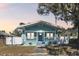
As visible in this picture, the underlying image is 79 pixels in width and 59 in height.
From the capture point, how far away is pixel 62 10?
45.5 inches

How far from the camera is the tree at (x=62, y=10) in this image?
114 centimetres

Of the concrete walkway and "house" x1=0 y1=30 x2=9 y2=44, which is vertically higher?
"house" x1=0 y1=30 x2=9 y2=44

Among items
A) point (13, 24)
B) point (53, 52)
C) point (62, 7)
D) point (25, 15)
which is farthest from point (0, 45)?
point (62, 7)

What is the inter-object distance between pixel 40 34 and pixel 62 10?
0.78 ft

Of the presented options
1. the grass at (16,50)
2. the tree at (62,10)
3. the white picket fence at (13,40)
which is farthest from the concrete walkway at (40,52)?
the tree at (62,10)

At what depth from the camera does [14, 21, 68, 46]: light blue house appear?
113cm

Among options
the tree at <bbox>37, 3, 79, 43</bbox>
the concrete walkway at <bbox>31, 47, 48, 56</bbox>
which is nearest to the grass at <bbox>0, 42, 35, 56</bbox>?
A: the concrete walkway at <bbox>31, 47, 48, 56</bbox>

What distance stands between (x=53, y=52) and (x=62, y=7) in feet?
1.08

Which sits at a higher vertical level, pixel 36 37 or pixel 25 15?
pixel 25 15

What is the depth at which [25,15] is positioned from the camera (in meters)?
1.15

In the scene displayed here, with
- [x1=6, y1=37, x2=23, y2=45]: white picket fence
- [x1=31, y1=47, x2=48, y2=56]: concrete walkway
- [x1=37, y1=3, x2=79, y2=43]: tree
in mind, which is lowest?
[x1=31, y1=47, x2=48, y2=56]: concrete walkway

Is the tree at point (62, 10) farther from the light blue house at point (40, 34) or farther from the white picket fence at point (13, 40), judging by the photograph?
the white picket fence at point (13, 40)

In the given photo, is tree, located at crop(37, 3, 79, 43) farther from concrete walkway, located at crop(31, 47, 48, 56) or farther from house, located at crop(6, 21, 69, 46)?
concrete walkway, located at crop(31, 47, 48, 56)

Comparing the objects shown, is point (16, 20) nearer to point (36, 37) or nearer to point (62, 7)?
point (36, 37)
